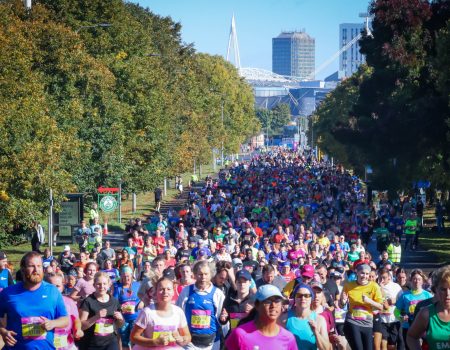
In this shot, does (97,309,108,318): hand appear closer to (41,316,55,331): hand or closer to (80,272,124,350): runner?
(80,272,124,350): runner

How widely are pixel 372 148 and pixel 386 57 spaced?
18.0 feet

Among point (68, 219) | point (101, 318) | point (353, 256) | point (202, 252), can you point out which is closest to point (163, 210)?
point (68, 219)

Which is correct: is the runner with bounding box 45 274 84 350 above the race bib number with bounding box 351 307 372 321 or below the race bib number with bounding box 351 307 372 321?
above

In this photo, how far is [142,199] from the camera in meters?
82.6

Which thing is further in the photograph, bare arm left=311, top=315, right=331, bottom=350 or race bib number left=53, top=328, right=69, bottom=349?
bare arm left=311, top=315, right=331, bottom=350

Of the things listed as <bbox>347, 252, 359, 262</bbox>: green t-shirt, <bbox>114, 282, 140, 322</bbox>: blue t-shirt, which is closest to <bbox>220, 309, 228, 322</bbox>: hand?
<bbox>114, 282, 140, 322</bbox>: blue t-shirt

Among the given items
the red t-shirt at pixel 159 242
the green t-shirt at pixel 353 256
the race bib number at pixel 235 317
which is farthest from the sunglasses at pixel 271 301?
the red t-shirt at pixel 159 242

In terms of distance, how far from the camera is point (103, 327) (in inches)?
554

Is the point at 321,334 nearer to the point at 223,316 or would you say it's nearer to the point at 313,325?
the point at 313,325

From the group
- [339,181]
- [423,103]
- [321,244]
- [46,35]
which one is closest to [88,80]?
[46,35]

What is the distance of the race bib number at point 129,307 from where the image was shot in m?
16.1

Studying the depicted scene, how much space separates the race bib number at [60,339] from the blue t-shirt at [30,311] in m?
0.52

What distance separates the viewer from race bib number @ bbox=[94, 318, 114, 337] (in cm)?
1405

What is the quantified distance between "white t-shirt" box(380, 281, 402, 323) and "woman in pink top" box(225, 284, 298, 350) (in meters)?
7.83
